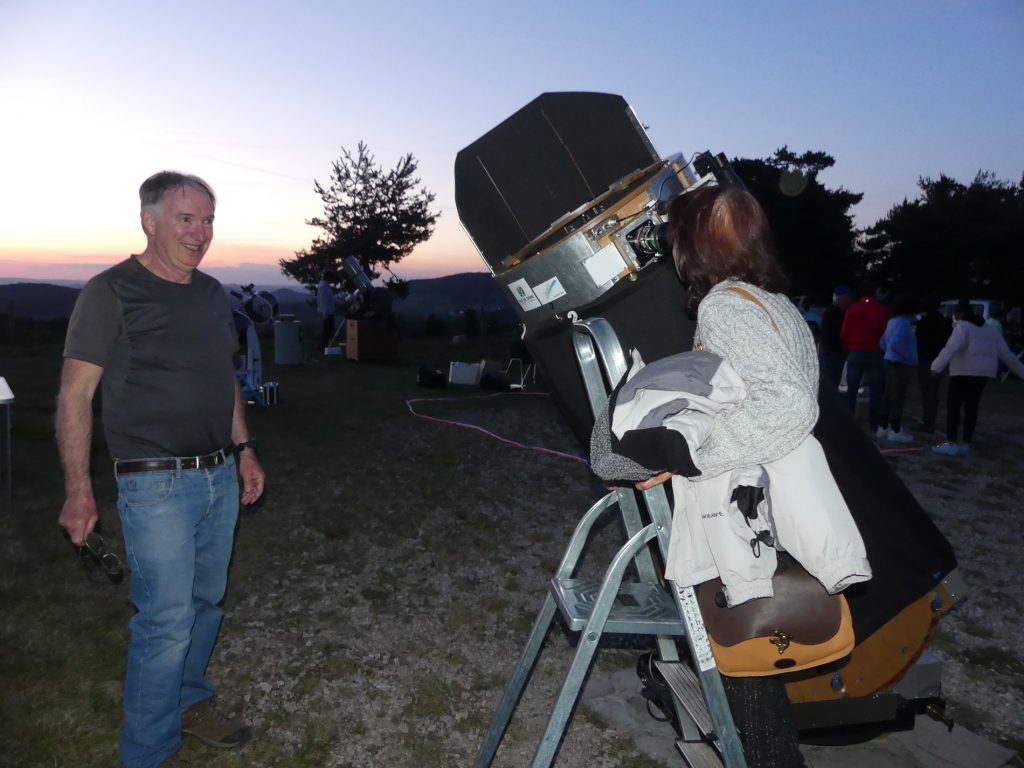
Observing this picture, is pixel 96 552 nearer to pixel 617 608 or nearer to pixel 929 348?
pixel 617 608

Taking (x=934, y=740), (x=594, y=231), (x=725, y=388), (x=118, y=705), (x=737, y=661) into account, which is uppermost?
(x=594, y=231)

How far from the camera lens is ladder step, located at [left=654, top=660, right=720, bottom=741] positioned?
215cm

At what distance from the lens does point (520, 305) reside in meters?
2.13

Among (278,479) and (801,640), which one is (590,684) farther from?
(278,479)

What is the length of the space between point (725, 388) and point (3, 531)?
4.94 metres

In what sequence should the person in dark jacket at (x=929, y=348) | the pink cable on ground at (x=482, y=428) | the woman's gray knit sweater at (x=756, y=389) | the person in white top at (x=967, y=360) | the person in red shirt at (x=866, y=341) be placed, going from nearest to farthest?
1. the woman's gray knit sweater at (x=756, y=389)
2. the person in white top at (x=967, y=360)
3. the pink cable on ground at (x=482, y=428)
4. the person in red shirt at (x=866, y=341)
5. the person in dark jacket at (x=929, y=348)

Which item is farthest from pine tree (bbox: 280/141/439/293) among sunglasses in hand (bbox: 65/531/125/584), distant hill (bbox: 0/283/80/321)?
sunglasses in hand (bbox: 65/531/125/584)

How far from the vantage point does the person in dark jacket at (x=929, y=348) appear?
9172 mm

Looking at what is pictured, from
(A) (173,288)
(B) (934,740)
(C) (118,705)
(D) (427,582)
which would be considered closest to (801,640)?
(B) (934,740)

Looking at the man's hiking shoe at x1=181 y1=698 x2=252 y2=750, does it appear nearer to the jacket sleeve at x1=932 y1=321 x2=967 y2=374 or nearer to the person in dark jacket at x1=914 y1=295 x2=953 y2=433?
the jacket sleeve at x1=932 y1=321 x2=967 y2=374

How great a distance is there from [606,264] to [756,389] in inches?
21.5

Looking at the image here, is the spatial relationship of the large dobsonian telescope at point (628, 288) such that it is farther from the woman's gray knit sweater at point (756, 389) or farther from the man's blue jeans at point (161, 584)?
the man's blue jeans at point (161, 584)

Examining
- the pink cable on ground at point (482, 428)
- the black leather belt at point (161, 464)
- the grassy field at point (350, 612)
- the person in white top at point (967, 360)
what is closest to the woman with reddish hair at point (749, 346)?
the grassy field at point (350, 612)

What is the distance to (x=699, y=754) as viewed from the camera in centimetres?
235
